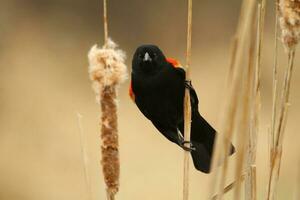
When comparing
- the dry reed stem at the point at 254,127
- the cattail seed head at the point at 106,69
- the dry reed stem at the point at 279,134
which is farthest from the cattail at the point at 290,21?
the cattail seed head at the point at 106,69

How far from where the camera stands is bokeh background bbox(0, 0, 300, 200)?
5.52 meters

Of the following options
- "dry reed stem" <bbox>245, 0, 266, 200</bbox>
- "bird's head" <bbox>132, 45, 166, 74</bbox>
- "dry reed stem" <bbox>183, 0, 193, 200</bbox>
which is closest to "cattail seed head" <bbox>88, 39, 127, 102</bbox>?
"dry reed stem" <bbox>183, 0, 193, 200</bbox>

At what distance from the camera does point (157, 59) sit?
2740 mm

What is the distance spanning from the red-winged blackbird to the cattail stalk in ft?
3.42

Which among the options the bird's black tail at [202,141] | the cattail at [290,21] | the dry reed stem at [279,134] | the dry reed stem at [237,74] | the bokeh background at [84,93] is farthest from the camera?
the bokeh background at [84,93]

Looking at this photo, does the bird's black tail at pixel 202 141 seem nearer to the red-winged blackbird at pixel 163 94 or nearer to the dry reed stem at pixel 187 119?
the red-winged blackbird at pixel 163 94

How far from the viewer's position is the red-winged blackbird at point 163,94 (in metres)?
2.73

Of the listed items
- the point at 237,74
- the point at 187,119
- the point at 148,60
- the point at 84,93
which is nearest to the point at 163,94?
the point at 148,60

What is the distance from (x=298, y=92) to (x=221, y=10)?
1519 millimetres

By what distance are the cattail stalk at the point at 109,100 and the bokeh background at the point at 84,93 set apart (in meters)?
3.09

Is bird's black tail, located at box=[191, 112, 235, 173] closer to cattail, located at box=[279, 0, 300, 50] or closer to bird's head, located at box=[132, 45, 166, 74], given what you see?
bird's head, located at box=[132, 45, 166, 74]

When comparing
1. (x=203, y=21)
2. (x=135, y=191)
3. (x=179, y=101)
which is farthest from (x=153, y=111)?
(x=203, y=21)

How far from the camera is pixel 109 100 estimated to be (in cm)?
158

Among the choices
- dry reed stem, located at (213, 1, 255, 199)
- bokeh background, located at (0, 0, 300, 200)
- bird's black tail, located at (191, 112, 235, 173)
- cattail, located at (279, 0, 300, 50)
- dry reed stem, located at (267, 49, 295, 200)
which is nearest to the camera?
dry reed stem, located at (213, 1, 255, 199)
